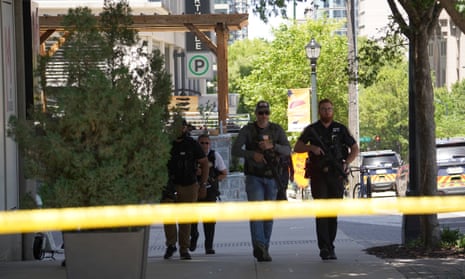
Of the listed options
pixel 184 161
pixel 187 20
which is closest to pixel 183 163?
pixel 184 161

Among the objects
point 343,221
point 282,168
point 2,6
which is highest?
point 2,6

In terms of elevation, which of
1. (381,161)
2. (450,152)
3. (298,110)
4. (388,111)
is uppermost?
(388,111)

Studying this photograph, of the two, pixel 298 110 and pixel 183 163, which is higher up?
pixel 298 110

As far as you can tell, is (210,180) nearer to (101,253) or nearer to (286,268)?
(286,268)

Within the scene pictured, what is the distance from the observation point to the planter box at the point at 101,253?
29.6 ft

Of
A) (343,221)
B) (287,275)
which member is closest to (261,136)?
(287,275)

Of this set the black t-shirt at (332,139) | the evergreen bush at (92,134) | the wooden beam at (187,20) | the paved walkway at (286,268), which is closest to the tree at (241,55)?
the wooden beam at (187,20)

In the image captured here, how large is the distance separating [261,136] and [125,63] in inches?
107

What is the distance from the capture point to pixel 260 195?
1184 centimetres

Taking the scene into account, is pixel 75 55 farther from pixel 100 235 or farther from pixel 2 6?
pixel 2 6

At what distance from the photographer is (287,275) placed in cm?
1070

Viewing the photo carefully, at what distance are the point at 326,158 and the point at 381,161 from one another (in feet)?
92.8

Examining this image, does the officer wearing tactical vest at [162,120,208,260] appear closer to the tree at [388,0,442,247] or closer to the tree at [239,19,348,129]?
the tree at [388,0,442,247]

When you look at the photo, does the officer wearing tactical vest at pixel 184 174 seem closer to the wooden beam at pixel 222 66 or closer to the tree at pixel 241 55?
the wooden beam at pixel 222 66
